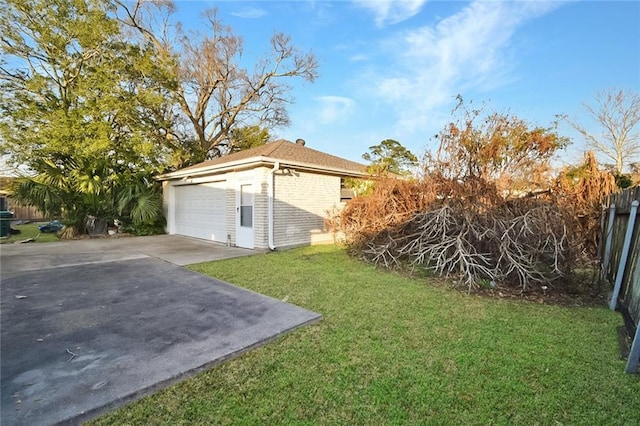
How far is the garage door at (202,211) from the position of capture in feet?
33.8

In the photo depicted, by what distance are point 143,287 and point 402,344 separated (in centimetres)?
439

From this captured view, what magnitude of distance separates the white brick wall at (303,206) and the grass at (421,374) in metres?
4.85

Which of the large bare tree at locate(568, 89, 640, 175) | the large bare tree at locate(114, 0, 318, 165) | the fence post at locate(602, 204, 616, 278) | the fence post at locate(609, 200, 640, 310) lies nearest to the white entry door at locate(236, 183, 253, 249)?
the fence post at locate(609, 200, 640, 310)

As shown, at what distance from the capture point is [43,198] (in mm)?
10859

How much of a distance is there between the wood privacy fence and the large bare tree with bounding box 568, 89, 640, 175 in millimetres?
16344

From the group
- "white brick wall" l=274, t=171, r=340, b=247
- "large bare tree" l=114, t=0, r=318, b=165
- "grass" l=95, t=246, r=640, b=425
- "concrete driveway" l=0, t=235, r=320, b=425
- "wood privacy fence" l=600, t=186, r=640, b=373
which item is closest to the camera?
"grass" l=95, t=246, r=640, b=425

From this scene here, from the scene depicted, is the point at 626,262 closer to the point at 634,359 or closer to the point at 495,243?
the point at 495,243

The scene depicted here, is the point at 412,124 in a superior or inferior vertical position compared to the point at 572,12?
inferior

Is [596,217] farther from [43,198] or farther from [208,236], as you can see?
[43,198]

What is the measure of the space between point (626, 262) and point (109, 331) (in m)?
6.73

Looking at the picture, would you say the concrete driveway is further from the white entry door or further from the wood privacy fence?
the wood privacy fence

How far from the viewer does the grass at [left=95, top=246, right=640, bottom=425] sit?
6.99ft

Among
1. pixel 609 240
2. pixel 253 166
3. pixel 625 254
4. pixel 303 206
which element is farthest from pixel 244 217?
pixel 609 240

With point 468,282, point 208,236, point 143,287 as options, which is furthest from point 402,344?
point 208,236
